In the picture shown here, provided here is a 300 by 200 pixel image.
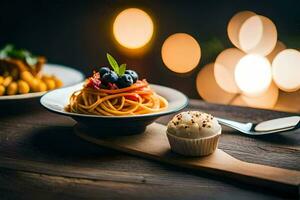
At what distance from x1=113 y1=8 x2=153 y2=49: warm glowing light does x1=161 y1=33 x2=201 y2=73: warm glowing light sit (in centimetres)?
14

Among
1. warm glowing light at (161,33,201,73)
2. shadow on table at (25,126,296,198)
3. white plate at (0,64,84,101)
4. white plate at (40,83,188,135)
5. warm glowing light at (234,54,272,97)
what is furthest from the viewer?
warm glowing light at (161,33,201,73)

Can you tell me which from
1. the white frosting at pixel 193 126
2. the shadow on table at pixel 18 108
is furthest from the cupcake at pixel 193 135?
the shadow on table at pixel 18 108

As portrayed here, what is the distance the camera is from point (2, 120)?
4.91 feet

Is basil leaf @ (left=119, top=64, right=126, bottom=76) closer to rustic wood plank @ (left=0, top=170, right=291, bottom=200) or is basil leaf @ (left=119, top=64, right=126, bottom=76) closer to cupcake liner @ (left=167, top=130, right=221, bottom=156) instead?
cupcake liner @ (left=167, top=130, right=221, bottom=156)

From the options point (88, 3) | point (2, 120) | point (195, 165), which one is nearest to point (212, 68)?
point (88, 3)

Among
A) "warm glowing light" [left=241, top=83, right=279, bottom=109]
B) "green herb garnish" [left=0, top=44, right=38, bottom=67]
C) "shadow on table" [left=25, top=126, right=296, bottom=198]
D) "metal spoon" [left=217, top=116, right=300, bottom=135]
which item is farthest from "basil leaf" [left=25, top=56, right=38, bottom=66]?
"warm glowing light" [left=241, top=83, right=279, bottom=109]

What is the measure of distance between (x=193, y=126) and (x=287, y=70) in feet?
5.48

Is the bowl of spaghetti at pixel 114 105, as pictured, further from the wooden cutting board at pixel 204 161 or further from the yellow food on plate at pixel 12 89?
the yellow food on plate at pixel 12 89

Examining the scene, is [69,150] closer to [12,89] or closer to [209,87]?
[12,89]

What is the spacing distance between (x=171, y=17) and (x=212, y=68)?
16.2 inches

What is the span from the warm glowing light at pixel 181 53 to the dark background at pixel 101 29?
1.4 inches

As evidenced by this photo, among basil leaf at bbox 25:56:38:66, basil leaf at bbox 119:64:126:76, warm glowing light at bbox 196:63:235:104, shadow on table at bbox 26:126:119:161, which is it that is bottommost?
warm glowing light at bbox 196:63:235:104

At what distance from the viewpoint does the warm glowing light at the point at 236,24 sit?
8.52 feet

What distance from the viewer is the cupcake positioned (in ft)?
3.69
